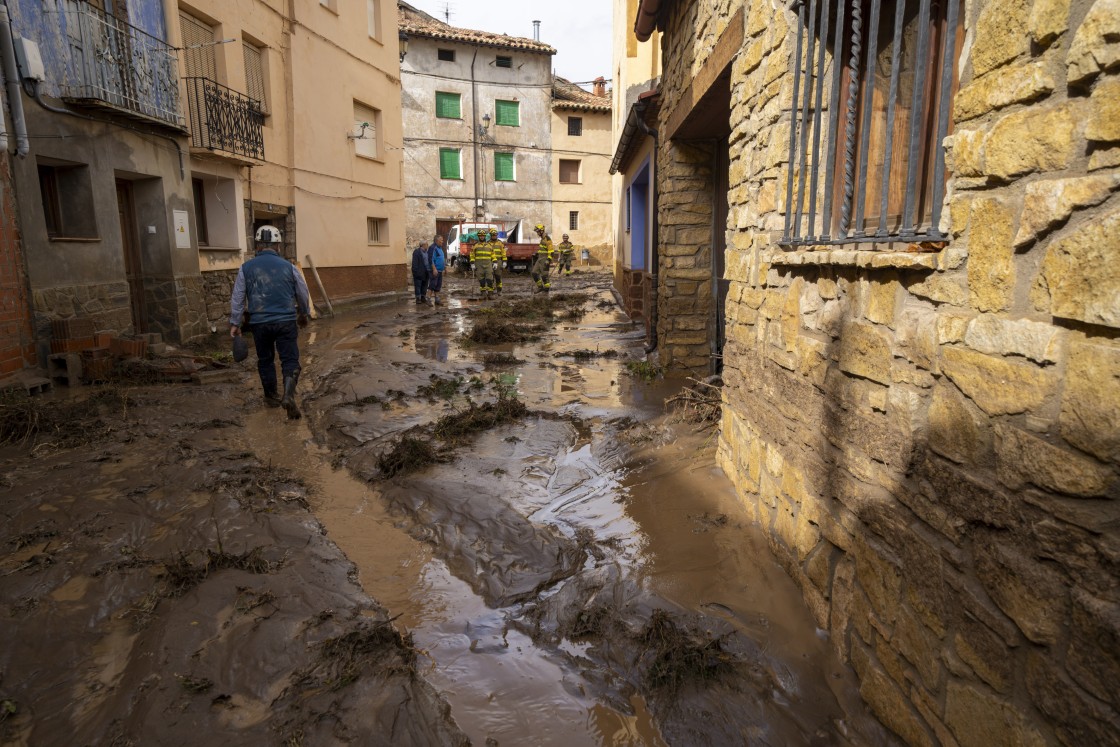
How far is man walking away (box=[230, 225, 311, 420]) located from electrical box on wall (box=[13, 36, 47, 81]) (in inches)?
124

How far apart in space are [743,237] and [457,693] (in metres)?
2.99

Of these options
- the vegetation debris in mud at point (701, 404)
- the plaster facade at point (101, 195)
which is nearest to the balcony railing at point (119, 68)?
the plaster facade at point (101, 195)

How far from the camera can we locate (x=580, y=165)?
32406mm

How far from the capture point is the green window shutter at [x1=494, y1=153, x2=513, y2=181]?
31422 mm

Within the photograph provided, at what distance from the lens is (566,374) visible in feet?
28.0

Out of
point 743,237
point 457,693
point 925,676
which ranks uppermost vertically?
point 743,237

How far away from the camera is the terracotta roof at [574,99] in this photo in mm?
31312

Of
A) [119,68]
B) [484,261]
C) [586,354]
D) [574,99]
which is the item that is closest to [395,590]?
[586,354]

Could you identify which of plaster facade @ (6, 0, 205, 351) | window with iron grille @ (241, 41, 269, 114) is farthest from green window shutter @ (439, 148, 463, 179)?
plaster facade @ (6, 0, 205, 351)

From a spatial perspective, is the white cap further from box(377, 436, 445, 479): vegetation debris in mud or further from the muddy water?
box(377, 436, 445, 479): vegetation debris in mud

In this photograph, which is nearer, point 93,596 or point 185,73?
point 93,596

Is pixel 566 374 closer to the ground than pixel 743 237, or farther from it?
closer to the ground

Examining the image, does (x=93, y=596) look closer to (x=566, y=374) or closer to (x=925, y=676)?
(x=925, y=676)

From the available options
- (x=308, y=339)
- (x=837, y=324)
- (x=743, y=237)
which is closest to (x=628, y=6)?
(x=308, y=339)
